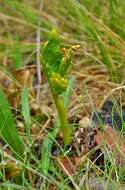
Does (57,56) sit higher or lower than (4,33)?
higher

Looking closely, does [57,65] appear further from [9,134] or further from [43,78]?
[43,78]

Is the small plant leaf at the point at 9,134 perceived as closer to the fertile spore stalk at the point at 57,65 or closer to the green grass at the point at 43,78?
the green grass at the point at 43,78

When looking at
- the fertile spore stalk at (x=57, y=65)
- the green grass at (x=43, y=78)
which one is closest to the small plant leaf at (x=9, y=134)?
the green grass at (x=43, y=78)

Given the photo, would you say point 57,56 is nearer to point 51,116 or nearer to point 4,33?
point 51,116

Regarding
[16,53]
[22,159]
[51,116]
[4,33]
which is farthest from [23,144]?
[4,33]

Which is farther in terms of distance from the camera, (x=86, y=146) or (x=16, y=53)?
(x=16, y=53)

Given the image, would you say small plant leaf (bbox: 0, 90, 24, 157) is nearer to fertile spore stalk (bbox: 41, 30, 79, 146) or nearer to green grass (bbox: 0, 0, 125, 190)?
green grass (bbox: 0, 0, 125, 190)
